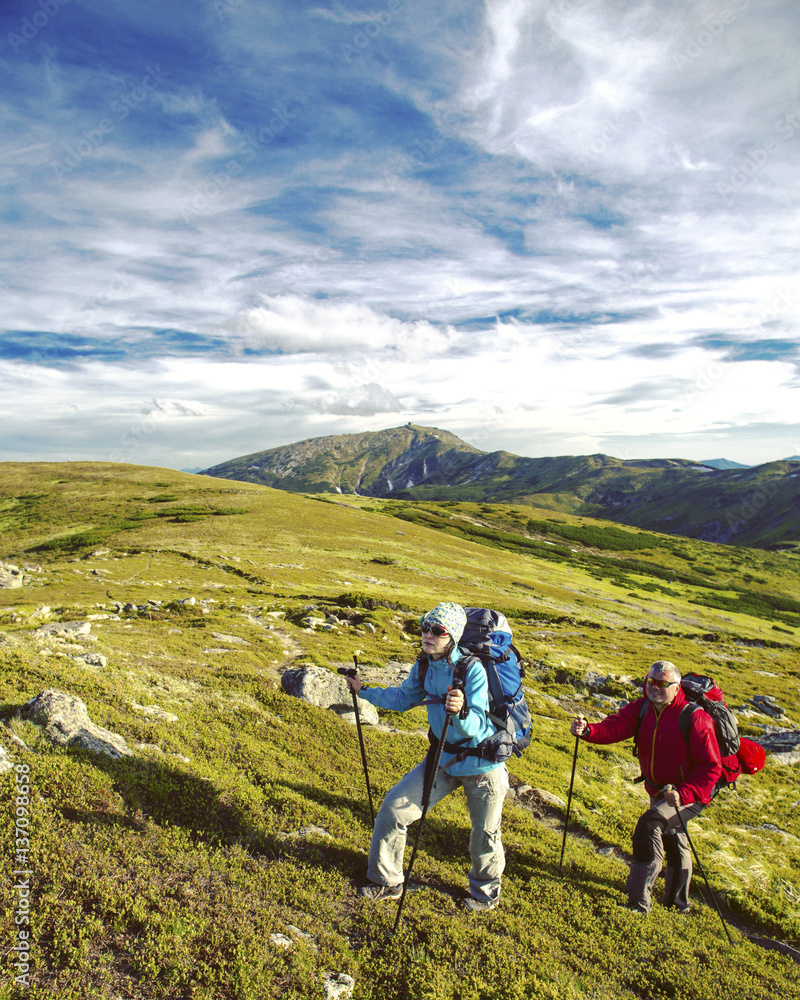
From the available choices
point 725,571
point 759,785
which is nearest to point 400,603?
point 759,785

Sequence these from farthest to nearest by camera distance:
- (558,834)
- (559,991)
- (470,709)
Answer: (558,834)
(470,709)
(559,991)

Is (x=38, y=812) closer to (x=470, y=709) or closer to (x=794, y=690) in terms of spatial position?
(x=470, y=709)

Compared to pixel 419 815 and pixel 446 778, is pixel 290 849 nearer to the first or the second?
pixel 419 815

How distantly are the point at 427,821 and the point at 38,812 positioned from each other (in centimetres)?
735

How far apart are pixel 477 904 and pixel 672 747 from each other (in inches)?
171

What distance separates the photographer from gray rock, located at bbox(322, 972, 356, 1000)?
19.6 feet

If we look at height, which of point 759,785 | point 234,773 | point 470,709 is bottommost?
point 759,785

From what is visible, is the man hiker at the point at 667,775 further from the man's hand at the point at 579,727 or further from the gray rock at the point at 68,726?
the gray rock at the point at 68,726

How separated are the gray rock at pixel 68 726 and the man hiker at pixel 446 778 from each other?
18.2ft

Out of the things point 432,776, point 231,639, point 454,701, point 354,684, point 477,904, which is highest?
point 454,701

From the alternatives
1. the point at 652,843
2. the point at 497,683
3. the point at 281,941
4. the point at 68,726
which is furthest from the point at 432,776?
the point at 68,726

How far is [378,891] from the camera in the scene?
25.3 feet

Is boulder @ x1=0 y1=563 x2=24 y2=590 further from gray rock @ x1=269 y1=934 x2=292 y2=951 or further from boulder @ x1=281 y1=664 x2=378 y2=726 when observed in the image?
gray rock @ x1=269 y1=934 x2=292 y2=951

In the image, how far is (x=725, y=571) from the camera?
175m
